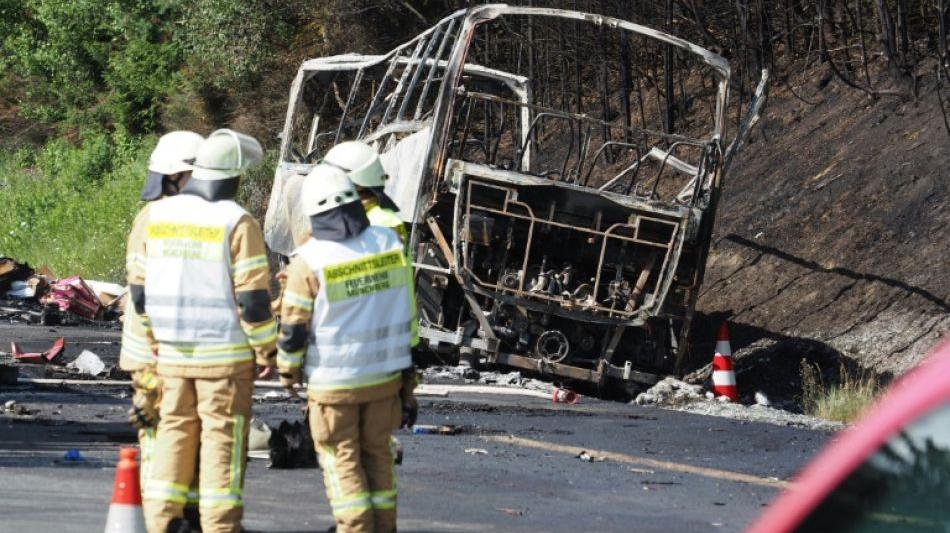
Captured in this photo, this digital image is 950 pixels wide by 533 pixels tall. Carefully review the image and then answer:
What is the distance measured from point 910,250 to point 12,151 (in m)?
36.2

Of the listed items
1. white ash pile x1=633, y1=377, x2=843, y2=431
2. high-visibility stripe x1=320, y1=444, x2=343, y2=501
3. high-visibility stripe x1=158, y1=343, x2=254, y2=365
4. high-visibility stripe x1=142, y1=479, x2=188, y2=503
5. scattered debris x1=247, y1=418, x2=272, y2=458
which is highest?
high-visibility stripe x1=158, y1=343, x2=254, y2=365

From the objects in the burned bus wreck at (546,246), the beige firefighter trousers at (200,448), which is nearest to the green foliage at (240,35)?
the burned bus wreck at (546,246)

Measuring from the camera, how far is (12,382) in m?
13.3

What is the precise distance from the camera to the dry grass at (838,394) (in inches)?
490

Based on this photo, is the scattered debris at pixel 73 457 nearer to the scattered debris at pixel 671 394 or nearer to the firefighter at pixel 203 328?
the firefighter at pixel 203 328

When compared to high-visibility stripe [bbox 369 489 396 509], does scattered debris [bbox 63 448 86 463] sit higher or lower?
lower

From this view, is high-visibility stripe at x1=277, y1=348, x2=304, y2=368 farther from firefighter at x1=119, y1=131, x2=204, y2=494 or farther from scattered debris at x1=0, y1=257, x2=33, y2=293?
scattered debris at x1=0, y1=257, x2=33, y2=293

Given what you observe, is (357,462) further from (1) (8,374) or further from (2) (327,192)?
(1) (8,374)

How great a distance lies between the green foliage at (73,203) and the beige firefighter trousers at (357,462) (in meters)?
22.7

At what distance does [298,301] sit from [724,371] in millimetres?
8427

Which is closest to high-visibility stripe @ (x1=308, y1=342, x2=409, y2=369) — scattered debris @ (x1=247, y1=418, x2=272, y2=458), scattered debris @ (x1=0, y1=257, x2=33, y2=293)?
Answer: scattered debris @ (x1=247, y1=418, x2=272, y2=458)

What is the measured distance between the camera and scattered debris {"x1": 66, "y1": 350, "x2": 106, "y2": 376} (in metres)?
14.4

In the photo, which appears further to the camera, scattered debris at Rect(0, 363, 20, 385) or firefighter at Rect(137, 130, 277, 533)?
scattered debris at Rect(0, 363, 20, 385)

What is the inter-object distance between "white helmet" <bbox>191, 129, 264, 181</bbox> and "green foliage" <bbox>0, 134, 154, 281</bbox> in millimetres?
22166
